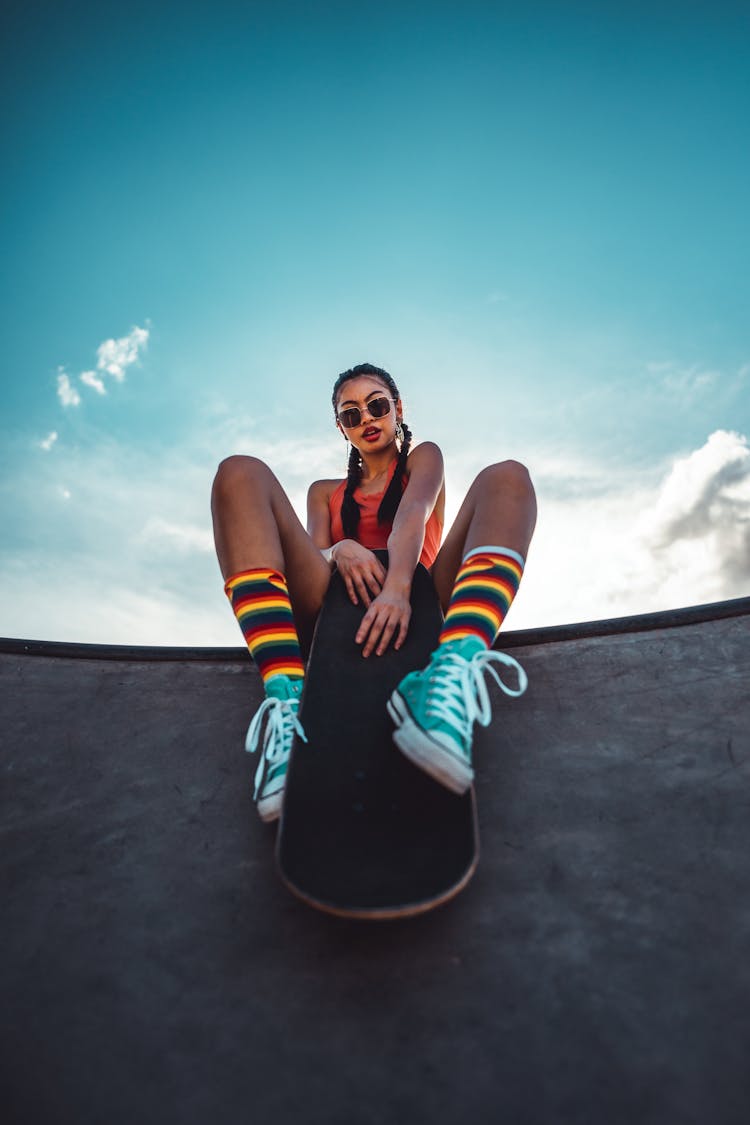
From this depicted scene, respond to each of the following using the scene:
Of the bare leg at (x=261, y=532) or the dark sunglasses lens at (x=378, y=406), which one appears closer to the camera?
the bare leg at (x=261, y=532)

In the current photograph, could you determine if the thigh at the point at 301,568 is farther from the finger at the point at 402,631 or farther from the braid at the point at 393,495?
the braid at the point at 393,495

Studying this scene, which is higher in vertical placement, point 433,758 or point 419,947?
point 433,758

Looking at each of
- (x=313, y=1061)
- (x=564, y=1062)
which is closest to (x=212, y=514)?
(x=313, y=1061)

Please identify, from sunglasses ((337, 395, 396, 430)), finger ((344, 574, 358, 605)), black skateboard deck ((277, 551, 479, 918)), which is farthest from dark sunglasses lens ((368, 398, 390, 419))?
black skateboard deck ((277, 551, 479, 918))

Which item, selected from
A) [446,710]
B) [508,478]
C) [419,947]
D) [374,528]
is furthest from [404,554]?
[419,947]

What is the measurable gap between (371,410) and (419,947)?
1854mm

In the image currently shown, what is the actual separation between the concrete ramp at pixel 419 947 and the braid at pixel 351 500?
2.99ft

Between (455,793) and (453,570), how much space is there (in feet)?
2.69

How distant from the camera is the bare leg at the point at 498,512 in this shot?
1.63 meters

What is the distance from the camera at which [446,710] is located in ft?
4.17

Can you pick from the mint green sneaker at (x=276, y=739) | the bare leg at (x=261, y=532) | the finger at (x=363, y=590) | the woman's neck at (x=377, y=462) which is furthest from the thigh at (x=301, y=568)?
the woman's neck at (x=377, y=462)

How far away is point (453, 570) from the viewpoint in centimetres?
189

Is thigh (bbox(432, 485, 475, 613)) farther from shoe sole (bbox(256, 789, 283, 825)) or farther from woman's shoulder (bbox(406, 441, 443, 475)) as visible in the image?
shoe sole (bbox(256, 789, 283, 825))

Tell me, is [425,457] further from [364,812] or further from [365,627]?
[364,812]
